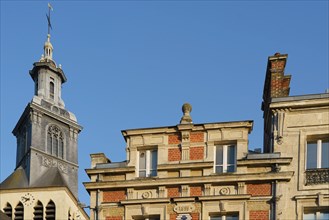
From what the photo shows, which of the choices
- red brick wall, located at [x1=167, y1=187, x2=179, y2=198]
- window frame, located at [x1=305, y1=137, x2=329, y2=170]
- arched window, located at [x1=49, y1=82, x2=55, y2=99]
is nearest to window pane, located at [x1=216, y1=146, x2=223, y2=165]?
red brick wall, located at [x1=167, y1=187, x2=179, y2=198]

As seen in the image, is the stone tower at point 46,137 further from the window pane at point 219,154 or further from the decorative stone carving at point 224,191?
the decorative stone carving at point 224,191

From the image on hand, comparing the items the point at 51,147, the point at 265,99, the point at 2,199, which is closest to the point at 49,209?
the point at 2,199

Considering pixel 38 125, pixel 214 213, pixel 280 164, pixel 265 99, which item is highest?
pixel 38 125

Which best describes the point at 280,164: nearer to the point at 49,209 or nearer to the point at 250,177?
the point at 250,177

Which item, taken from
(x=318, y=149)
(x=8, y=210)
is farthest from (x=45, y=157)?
(x=318, y=149)

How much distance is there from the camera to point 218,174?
849 inches

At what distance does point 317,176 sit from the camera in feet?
69.4

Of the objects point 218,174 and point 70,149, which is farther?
point 70,149

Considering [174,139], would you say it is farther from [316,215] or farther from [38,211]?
[38,211]

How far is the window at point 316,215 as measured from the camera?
20969mm

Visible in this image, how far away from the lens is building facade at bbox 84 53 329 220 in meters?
21.2

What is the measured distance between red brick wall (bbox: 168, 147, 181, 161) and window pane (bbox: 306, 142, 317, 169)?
3.73 m

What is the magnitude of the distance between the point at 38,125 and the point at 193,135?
3804 centimetres

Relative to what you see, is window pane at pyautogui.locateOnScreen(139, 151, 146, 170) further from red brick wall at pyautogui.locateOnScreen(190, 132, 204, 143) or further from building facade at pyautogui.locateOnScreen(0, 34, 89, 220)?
building facade at pyautogui.locateOnScreen(0, 34, 89, 220)
